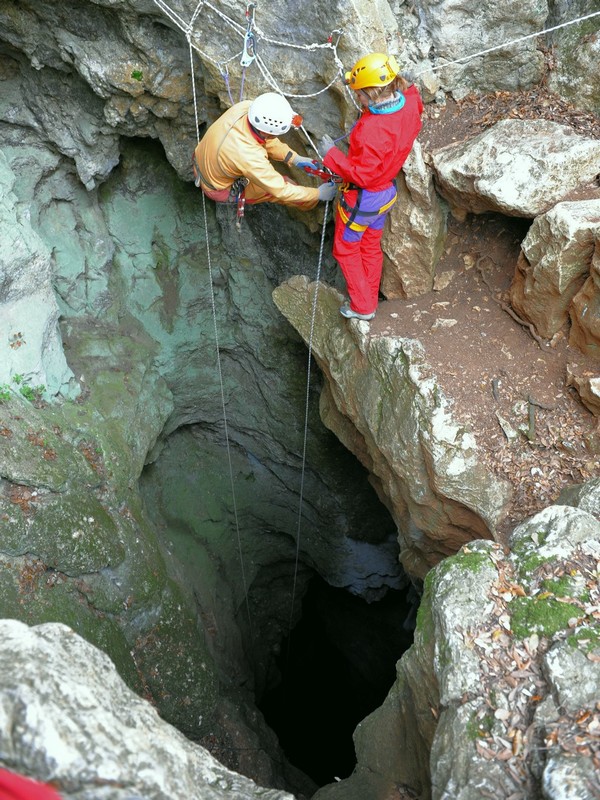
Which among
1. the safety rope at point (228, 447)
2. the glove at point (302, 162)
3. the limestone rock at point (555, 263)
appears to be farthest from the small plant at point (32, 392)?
the limestone rock at point (555, 263)

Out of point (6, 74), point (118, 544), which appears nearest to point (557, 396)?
point (118, 544)

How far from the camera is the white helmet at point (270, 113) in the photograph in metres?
4.97

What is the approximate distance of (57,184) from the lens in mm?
7387

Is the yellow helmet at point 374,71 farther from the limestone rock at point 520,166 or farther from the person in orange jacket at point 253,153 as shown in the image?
the limestone rock at point 520,166

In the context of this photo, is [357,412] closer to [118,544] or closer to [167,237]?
[118,544]

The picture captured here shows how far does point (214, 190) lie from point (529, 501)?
12.0ft

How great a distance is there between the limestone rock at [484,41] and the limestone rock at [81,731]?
5729mm

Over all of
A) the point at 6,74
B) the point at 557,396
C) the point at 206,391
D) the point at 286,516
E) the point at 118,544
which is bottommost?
the point at 286,516

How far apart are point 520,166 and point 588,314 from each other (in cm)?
134

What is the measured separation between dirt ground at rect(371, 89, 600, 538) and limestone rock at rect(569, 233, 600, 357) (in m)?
0.11

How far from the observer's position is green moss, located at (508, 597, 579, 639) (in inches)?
147

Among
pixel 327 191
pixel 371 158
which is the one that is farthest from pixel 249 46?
pixel 371 158

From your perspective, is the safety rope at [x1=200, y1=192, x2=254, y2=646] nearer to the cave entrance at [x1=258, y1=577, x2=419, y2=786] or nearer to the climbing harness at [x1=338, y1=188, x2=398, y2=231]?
the cave entrance at [x1=258, y1=577, x2=419, y2=786]

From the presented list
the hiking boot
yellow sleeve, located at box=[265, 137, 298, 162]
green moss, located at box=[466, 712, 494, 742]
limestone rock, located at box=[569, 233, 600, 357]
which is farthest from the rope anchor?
green moss, located at box=[466, 712, 494, 742]
